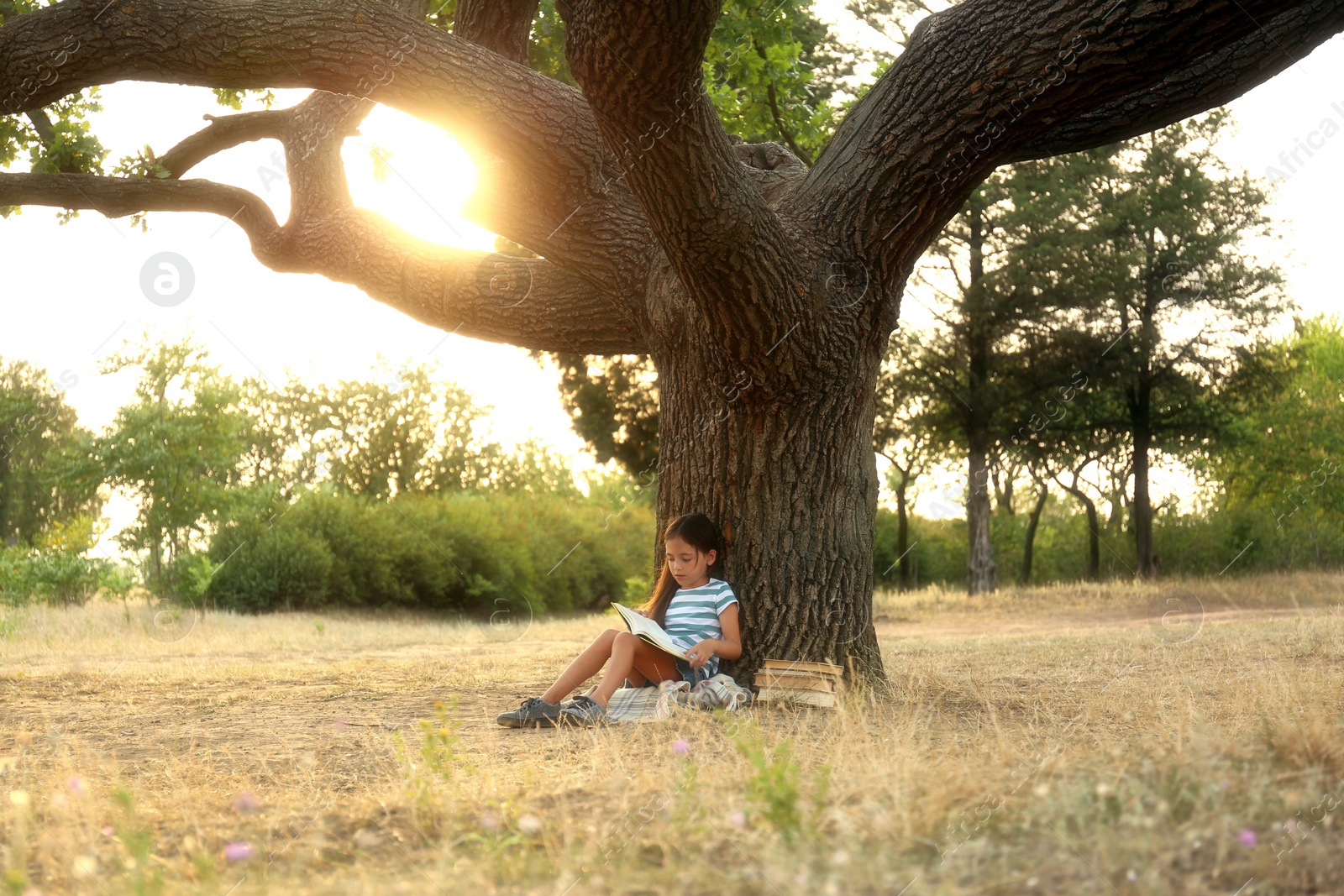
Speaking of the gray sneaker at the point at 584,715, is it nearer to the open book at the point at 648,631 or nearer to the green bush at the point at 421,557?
the open book at the point at 648,631

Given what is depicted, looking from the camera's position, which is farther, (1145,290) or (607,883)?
(1145,290)

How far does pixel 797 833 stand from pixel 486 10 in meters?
7.50

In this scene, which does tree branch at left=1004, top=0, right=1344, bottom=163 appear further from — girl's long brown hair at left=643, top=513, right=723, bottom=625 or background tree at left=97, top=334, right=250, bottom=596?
background tree at left=97, top=334, right=250, bottom=596

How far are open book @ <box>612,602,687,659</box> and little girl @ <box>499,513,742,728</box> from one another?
98 mm

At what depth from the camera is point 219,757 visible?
515 cm

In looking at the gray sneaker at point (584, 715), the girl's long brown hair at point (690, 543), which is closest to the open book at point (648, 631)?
the gray sneaker at point (584, 715)

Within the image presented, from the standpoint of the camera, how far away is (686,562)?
252 inches

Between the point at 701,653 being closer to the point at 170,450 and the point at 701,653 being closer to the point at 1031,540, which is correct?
the point at 170,450

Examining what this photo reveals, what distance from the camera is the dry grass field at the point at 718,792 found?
268cm

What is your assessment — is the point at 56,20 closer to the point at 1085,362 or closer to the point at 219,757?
the point at 219,757

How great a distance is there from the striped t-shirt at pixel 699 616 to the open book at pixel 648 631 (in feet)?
1.09

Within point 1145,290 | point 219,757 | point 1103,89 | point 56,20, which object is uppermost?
point 1145,290

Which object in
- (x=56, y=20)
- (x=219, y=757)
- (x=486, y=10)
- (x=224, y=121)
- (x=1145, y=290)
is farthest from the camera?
(x=1145, y=290)

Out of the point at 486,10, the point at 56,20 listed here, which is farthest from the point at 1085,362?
the point at 56,20
